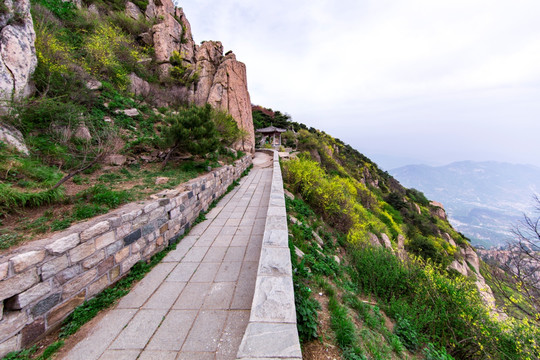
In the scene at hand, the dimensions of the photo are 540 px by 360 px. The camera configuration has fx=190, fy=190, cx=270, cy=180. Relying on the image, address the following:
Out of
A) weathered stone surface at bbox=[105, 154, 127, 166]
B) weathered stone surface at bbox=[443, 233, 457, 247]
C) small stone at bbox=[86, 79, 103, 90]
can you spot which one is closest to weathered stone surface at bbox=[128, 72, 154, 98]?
small stone at bbox=[86, 79, 103, 90]

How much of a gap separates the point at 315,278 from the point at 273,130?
22.2 metres

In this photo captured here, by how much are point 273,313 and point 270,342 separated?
250 millimetres

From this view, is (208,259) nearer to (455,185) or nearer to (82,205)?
(82,205)

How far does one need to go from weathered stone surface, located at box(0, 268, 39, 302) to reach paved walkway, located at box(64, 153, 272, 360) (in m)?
0.77

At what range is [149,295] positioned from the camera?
2559 millimetres

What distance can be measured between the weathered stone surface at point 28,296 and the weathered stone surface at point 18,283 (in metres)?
0.05

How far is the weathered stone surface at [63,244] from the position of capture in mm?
2021

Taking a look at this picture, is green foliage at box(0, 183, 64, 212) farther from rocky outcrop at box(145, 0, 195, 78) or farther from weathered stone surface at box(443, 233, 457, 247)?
weathered stone surface at box(443, 233, 457, 247)

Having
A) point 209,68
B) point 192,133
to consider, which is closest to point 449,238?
point 192,133

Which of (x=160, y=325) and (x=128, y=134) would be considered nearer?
(x=160, y=325)

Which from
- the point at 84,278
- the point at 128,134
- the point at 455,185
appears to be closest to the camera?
the point at 84,278

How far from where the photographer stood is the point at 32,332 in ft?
6.17

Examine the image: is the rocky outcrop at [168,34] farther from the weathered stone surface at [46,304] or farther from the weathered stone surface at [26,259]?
the weathered stone surface at [46,304]

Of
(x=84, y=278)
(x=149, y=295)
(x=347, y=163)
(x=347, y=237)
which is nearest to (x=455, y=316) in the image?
(x=347, y=237)
